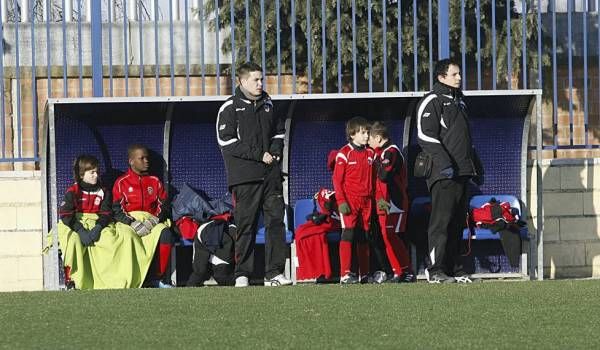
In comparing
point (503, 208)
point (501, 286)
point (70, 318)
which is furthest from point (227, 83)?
point (70, 318)

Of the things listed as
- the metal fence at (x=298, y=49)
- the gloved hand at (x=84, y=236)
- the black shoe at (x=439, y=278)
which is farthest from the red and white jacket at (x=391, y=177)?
the metal fence at (x=298, y=49)

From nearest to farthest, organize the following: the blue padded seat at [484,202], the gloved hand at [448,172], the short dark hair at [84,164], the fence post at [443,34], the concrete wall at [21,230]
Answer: the gloved hand at [448,172] → the short dark hair at [84,164] → the blue padded seat at [484,202] → the concrete wall at [21,230] → the fence post at [443,34]

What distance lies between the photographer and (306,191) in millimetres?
13664

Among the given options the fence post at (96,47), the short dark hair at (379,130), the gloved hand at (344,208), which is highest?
the fence post at (96,47)

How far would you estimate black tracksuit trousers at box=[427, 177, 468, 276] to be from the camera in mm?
12062

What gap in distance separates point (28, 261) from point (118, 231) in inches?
45.8

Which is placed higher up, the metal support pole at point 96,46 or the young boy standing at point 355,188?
the metal support pole at point 96,46

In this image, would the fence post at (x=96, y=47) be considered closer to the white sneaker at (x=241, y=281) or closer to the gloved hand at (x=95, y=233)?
the gloved hand at (x=95, y=233)

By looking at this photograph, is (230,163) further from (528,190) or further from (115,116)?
(528,190)

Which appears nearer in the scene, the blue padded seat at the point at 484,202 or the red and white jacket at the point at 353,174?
the red and white jacket at the point at 353,174

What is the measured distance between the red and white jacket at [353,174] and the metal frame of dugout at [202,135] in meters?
0.52

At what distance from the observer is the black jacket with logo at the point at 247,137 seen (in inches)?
477

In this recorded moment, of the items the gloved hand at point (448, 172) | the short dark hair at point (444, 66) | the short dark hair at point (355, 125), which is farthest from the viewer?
the short dark hair at point (355, 125)

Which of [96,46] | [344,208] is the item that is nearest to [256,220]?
[344,208]
